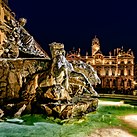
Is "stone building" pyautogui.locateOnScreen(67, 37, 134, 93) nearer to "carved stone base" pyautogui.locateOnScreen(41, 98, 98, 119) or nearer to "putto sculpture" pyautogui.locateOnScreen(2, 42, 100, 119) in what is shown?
"putto sculpture" pyautogui.locateOnScreen(2, 42, 100, 119)

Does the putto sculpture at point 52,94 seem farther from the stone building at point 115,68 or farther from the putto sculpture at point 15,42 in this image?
the stone building at point 115,68

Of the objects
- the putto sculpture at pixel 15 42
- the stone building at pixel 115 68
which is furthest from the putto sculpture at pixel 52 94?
the stone building at pixel 115 68

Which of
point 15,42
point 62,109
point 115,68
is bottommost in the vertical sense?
point 62,109

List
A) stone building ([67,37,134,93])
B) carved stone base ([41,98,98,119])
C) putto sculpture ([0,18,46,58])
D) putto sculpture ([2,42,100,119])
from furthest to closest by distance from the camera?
stone building ([67,37,134,93]) → putto sculpture ([0,18,46,58]) → putto sculpture ([2,42,100,119]) → carved stone base ([41,98,98,119])

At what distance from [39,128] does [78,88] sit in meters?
4.45

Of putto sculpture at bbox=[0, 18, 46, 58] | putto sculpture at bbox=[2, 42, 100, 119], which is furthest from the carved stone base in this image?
putto sculpture at bbox=[0, 18, 46, 58]

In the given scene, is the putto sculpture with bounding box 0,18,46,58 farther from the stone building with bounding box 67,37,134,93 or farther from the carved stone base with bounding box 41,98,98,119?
the stone building with bounding box 67,37,134,93

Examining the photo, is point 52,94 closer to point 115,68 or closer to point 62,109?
point 62,109

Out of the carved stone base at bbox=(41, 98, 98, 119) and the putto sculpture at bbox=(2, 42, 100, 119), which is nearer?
the carved stone base at bbox=(41, 98, 98, 119)

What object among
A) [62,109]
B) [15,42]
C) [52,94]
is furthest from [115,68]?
[62,109]

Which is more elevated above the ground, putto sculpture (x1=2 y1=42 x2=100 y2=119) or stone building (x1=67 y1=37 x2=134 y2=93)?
stone building (x1=67 y1=37 x2=134 y2=93)

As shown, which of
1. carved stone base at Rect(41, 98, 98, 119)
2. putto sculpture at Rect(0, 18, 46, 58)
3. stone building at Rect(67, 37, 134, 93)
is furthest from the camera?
stone building at Rect(67, 37, 134, 93)

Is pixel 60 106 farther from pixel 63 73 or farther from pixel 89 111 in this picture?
pixel 89 111

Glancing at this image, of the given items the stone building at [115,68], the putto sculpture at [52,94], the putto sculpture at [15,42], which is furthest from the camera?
the stone building at [115,68]
